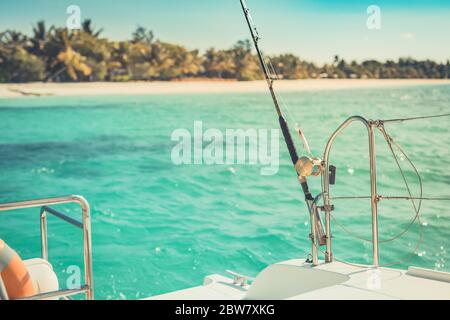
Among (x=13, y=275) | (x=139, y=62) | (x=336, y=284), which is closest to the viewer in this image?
(x=13, y=275)

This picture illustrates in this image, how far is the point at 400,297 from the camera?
1.46 m

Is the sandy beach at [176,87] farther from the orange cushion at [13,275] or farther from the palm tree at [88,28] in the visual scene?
the orange cushion at [13,275]

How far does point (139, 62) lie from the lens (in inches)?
847

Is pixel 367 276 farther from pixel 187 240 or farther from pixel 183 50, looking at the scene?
pixel 183 50

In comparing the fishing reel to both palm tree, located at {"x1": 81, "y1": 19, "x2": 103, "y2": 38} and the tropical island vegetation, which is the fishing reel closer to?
the tropical island vegetation

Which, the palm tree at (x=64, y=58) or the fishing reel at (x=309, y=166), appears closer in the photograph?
the fishing reel at (x=309, y=166)

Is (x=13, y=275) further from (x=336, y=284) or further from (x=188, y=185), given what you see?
(x=188, y=185)

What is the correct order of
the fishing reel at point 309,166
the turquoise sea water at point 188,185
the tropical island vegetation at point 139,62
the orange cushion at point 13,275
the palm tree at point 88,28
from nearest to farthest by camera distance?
the orange cushion at point 13,275 < the fishing reel at point 309,166 < the turquoise sea water at point 188,185 < the tropical island vegetation at point 139,62 < the palm tree at point 88,28

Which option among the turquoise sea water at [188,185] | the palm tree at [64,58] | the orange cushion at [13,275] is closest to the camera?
the orange cushion at [13,275]

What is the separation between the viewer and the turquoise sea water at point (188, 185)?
696cm

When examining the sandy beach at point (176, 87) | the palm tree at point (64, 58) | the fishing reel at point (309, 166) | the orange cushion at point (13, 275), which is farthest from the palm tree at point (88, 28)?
A: the orange cushion at point (13, 275)

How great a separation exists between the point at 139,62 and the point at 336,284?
2049cm

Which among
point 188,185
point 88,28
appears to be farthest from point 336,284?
point 88,28

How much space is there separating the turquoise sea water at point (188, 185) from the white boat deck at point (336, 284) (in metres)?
4.22
